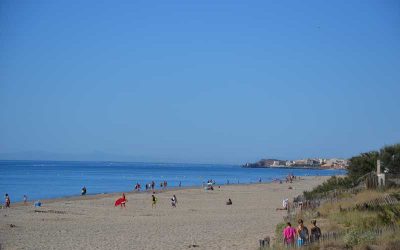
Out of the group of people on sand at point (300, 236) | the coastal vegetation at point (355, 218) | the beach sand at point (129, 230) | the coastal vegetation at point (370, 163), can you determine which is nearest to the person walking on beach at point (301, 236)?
the group of people on sand at point (300, 236)

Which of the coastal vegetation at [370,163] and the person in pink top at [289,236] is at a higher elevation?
the coastal vegetation at [370,163]

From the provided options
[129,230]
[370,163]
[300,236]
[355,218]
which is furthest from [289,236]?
[370,163]

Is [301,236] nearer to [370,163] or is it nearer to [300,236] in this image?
[300,236]

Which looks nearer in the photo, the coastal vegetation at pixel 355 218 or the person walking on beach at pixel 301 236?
the coastal vegetation at pixel 355 218

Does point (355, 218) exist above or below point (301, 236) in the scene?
above

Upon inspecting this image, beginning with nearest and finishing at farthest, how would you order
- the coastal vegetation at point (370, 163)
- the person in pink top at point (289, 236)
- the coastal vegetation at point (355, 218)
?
the coastal vegetation at point (355, 218) → the person in pink top at point (289, 236) → the coastal vegetation at point (370, 163)

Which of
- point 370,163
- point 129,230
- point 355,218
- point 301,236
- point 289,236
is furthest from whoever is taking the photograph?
point 370,163

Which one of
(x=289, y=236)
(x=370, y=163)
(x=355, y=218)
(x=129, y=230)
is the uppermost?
(x=370, y=163)

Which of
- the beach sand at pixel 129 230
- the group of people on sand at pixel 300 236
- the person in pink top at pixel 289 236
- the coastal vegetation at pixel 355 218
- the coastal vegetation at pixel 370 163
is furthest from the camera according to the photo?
the coastal vegetation at pixel 370 163

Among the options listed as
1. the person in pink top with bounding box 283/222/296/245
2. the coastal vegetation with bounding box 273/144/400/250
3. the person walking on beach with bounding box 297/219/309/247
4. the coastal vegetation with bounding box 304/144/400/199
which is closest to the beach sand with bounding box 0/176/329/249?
the coastal vegetation with bounding box 273/144/400/250

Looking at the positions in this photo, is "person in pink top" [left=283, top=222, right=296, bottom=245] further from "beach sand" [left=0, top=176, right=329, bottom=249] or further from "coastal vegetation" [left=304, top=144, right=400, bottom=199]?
"coastal vegetation" [left=304, top=144, right=400, bottom=199]

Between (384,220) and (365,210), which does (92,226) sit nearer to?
(365,210)

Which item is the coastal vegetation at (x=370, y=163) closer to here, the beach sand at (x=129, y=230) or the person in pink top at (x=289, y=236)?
the beach sand at (x=129, y=230)

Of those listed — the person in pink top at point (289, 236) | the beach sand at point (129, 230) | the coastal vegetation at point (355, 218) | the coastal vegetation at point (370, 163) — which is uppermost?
the coastal vegetation at point (370, 163)
